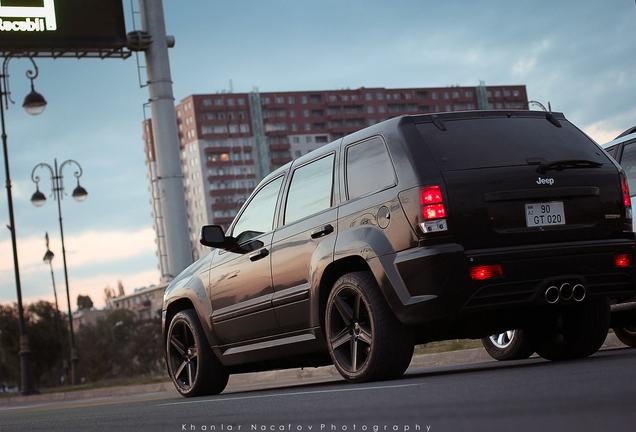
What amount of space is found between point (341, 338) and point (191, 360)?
2.72 meters

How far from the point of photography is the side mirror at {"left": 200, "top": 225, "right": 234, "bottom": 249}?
367 inches

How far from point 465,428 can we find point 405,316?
308 centimetres

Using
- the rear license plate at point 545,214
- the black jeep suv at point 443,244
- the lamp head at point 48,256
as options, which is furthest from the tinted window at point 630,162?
the lamp head at point 48,256

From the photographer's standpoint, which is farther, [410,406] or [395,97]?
[395,97]

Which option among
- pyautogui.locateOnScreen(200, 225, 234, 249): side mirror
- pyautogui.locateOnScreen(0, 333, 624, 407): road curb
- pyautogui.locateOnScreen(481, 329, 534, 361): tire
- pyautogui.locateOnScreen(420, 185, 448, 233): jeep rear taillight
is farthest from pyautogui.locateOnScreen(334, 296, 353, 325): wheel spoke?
pyautogui.locateOnScreen(0, 333, 624, 407): road curb

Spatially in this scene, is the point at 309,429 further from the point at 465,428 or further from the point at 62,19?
the point at 62,19

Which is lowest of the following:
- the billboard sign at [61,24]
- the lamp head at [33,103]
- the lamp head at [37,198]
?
the lamp head at [37,198]

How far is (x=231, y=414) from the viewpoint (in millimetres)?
6270

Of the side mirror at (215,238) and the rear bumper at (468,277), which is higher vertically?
the side mirror at (215,238)

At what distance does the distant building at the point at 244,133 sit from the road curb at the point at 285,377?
14990 cm

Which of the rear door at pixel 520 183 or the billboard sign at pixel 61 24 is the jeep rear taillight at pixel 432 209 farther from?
the billboard sign at pixel 61 24

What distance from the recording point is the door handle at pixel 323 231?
800cm

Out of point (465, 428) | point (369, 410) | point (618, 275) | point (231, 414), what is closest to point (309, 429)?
point (369, 410)

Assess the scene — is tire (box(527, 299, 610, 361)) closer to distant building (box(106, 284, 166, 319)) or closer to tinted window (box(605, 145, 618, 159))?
tinted window (box(605, 145, 618, 159))
